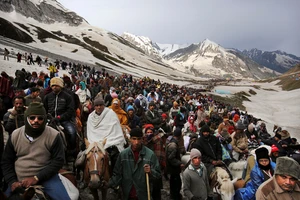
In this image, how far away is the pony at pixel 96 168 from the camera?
5.39m

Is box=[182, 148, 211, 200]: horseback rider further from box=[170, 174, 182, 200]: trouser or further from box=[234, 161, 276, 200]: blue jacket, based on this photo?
box=[170, 174, 182, 200]: trouser

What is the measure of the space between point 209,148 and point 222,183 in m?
0.99

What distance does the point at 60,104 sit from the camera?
7.04 meters

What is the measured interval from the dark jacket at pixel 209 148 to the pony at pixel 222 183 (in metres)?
0.38

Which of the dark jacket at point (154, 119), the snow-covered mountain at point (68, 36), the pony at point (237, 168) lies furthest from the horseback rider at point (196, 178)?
the snow-covered mountain at point (68, 36)

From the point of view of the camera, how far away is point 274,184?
12.8ft

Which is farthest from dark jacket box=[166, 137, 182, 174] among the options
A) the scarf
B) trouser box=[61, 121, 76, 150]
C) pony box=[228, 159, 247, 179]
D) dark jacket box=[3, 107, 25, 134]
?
dark jacket box=[3, 107, 25, 134]

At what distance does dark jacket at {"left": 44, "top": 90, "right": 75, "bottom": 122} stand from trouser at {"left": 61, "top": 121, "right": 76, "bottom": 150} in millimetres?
215

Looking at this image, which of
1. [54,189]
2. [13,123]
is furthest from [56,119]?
[54,189]

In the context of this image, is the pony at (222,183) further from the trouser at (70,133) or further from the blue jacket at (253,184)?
the trouser at (70,133)

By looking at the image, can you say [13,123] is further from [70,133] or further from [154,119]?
[154,119]

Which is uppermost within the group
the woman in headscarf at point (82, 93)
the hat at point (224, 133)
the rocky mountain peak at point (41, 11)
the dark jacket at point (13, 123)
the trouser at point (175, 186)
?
the rocky mountain peak at point (41, 11)

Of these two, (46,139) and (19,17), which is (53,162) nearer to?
(46,139)

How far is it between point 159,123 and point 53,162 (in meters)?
6.27
